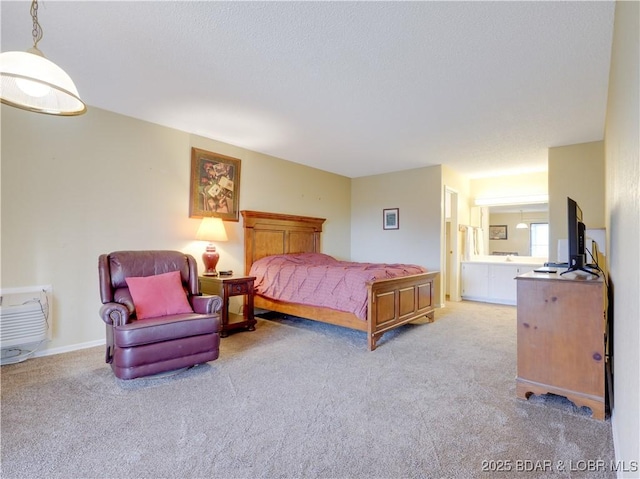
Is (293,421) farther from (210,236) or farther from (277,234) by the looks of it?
(277,234)

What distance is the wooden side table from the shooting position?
12.1ft

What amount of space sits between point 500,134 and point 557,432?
3.39 metres

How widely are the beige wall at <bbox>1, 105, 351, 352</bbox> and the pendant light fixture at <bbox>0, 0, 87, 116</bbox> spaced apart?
1726 millimetres

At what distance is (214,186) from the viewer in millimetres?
4324

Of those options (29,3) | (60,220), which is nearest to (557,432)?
(29,3)

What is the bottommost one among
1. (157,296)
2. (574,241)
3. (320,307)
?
(320,307)

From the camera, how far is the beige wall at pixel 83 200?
2.91m

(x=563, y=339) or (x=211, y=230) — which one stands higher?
(x=211, y=230)

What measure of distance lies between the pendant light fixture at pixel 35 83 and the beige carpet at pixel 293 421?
5.89 ft

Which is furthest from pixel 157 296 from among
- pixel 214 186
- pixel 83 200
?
pixel 214 186

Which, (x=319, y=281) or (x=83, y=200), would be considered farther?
(x=319, y=281)

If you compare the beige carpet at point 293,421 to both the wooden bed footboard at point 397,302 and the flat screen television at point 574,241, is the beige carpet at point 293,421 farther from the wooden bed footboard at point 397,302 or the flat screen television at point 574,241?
the flat screen television at point 574,241

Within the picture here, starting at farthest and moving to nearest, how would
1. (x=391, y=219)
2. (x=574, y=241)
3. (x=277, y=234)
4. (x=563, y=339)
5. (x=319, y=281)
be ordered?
(x=391, y=219) → (x=277, y=234) → (x=319, y=281) → (x=574, y=241) → (x=563, y=339)

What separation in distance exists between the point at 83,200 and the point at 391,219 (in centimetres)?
475
